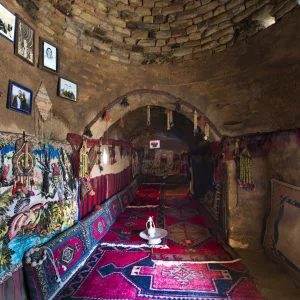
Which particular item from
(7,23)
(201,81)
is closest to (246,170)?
(201,81)

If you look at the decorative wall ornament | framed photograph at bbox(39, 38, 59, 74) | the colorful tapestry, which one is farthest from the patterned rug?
framed photograph at bbox(39, 38, 59, 74)

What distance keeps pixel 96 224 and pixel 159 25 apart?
12.7 feet

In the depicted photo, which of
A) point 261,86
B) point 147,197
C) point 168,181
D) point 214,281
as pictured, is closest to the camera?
point 214,281

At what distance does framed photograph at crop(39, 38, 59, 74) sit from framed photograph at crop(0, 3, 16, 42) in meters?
0.46

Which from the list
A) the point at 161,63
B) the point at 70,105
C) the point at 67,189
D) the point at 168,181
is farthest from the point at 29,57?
the point at 168,181

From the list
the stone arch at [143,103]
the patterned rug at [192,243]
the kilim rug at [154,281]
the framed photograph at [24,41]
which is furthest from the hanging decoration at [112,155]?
the framed photograph at [24,41]

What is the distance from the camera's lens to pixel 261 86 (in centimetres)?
325

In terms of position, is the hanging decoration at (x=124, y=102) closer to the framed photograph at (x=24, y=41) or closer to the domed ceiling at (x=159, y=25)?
the domed ceiling at (x=159, y=25)

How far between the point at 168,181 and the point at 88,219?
7.66 m

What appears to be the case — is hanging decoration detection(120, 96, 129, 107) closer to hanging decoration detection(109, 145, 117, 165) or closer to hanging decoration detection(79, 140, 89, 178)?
hanging decoration detection(79, 140, 89, 178)

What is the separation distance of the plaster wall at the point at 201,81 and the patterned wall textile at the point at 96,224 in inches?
59.6

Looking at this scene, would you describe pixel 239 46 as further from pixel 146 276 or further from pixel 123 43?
pixel 146 276

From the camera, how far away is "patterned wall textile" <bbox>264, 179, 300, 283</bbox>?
2.57 meters

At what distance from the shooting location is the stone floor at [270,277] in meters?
2.29
